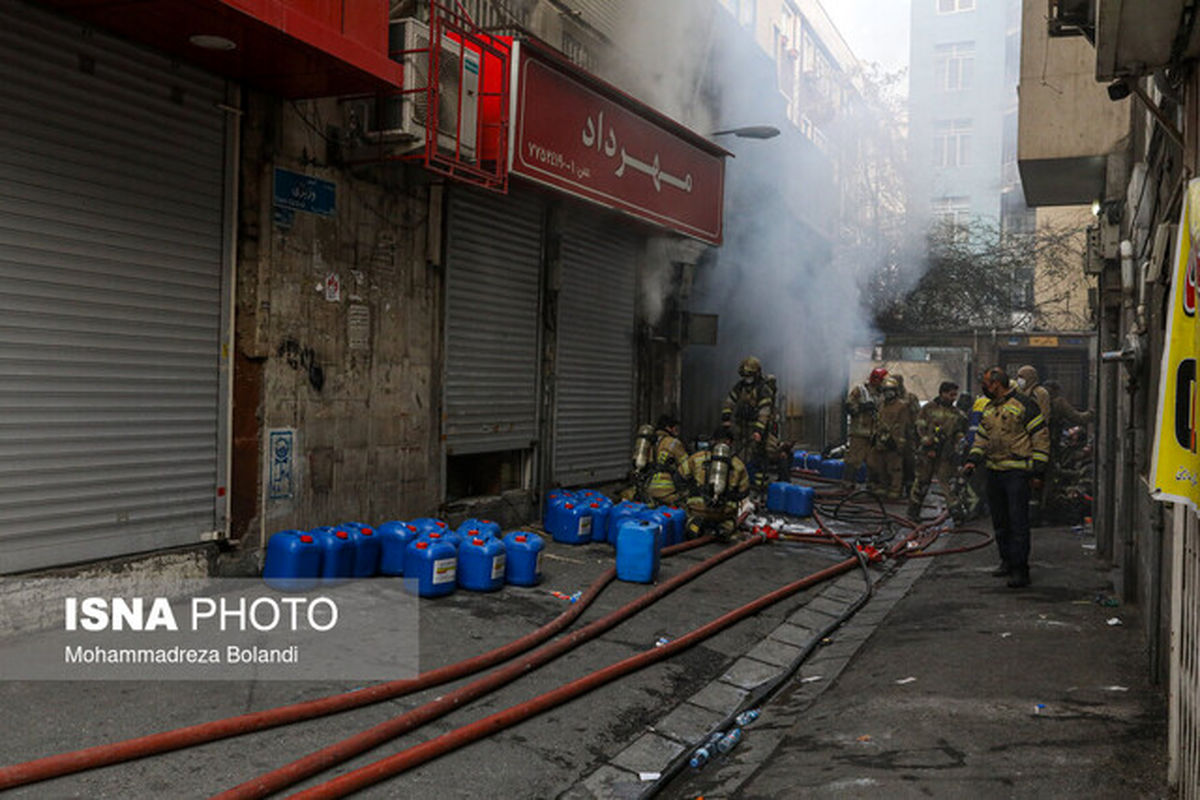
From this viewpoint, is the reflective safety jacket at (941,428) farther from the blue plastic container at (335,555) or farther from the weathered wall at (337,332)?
the blue plastic container at (335,555)

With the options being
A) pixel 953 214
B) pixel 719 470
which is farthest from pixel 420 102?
pixel 953 214

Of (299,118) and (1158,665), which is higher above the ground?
(299,118)

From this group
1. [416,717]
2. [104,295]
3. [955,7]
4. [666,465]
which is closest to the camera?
[416,717]

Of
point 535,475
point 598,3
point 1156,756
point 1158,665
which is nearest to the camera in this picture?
point 1156,756

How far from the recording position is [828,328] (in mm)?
23406

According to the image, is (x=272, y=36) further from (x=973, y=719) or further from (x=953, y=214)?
(x=953, y=214)

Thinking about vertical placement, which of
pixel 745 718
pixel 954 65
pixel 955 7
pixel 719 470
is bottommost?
pixel 745 718

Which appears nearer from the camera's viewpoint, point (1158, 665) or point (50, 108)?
point (1158, 665)

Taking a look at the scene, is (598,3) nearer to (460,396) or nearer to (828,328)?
(460,396)

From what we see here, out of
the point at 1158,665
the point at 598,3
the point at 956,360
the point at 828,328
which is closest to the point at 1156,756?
the point at 1158,665

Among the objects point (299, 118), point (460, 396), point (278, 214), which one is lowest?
point (460, 396)

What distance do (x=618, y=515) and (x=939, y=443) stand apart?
579 centimetres

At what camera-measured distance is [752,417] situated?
1341 cm

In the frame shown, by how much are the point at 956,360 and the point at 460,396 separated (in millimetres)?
18359
